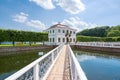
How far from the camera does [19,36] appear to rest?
35031mm

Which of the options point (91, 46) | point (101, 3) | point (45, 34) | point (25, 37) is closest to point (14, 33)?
point (25, 37)

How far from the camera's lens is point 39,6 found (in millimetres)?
29656

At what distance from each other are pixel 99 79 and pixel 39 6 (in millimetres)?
22911

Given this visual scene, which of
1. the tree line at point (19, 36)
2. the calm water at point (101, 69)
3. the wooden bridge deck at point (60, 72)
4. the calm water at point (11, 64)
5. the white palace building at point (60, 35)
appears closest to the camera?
the wooden bridge deck at point (60, 72)

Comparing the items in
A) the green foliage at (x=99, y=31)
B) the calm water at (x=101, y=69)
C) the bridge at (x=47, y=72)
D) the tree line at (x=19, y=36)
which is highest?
the green foliage at (x=99, y=31)

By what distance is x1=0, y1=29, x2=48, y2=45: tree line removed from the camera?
31288 millimetres

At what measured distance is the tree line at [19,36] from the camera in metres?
31.3

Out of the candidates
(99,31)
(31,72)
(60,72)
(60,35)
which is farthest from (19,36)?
(99,31)

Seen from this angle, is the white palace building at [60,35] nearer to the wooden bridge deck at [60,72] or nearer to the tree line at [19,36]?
the tree line at [19,36]

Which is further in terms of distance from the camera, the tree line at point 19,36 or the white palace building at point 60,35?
the white palace building at point 60,35

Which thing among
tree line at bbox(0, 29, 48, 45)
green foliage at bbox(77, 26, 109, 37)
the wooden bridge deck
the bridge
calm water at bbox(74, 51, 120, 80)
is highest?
green foliage at bbox(77, 26, 109, 37)

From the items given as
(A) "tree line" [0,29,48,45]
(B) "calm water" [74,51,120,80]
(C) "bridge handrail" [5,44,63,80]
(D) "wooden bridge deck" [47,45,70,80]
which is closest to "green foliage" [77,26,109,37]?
(A) "tree line" [0,29,48,45]

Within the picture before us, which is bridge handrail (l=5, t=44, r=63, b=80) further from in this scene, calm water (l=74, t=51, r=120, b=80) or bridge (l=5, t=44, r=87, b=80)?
calm water (l=74, t=51, r=120, b=80)

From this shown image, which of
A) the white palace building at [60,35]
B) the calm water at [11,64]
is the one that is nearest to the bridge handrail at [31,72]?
the calm water at [11,64]
